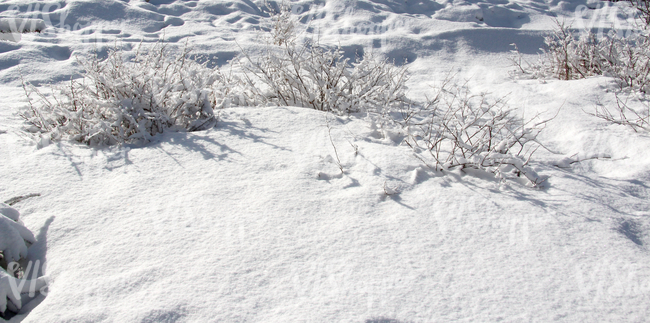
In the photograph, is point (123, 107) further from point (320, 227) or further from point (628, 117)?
point (628, 117)

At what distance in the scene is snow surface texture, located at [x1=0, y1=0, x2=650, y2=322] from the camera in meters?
1.10

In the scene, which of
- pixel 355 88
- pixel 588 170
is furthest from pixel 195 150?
pixel 588 170

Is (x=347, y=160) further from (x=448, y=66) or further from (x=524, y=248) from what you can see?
(x=448, y=66)

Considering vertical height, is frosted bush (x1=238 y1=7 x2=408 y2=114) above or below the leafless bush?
above

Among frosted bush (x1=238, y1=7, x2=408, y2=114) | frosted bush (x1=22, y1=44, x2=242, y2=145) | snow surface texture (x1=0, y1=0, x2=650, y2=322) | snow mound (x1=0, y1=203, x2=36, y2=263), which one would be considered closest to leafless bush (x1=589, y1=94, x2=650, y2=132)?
snow surface texture (x1=0, y1=0, x2=650, y2=322)

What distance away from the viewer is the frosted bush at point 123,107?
2078 millimetres

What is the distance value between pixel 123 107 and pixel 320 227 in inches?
56.9

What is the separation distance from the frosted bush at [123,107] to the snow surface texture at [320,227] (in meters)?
0.12

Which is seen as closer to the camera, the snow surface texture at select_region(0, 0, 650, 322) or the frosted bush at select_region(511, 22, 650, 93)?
the snow surface texture at select_region(0, 0, 650, 322)

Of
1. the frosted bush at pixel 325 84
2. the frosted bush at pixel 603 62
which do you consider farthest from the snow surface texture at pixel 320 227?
the frosted bush at pixel 603 62

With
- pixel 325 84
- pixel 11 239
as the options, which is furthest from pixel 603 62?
pixel 11 239

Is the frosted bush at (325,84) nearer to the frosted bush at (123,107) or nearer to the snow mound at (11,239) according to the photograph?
the frosted bush at (123,107)

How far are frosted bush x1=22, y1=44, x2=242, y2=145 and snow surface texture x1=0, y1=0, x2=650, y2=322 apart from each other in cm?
12

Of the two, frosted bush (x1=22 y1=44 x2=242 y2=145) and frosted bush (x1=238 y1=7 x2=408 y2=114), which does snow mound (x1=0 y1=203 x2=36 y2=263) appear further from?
frosted bush (x1=238 y1=7 x2=408 y2=114)
